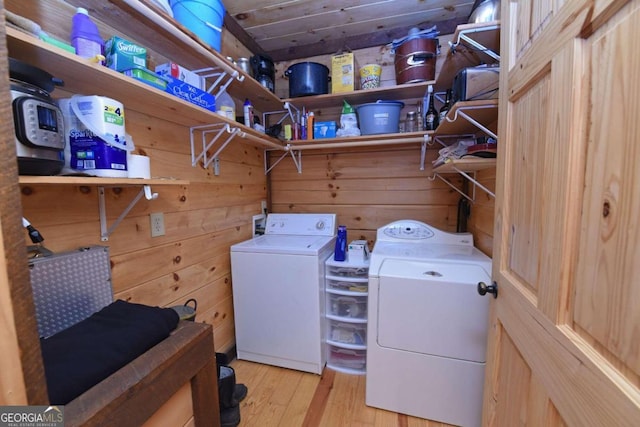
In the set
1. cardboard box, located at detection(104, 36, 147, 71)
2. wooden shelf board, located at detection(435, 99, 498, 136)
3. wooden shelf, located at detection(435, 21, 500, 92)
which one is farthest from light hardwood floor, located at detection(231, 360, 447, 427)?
wooden shelf, located at detection(435, 21, 500, 92)

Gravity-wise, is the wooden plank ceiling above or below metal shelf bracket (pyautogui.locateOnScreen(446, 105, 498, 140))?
above

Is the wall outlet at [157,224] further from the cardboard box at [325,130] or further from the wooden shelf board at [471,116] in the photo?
the wooden shelf board at [471,116]

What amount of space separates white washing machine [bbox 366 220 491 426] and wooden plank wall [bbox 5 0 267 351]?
1074mm

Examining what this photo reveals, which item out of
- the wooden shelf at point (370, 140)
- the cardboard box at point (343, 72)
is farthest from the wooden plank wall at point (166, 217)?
the cardboard box at point (343, 72)

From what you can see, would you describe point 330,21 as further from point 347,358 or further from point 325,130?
point 347,358

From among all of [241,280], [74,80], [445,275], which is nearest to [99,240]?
[74,80]

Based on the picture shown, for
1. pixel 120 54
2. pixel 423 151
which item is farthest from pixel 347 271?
pixel 120 54

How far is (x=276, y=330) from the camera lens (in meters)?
1.89

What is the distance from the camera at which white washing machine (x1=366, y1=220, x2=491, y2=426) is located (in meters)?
1.39

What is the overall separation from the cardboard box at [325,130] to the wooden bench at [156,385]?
5.55ft

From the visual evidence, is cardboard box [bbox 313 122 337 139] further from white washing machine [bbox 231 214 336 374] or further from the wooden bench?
the wooden bench

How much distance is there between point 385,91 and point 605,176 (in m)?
1.71

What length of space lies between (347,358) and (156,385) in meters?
1.56

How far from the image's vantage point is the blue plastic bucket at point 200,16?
52.2 inches
